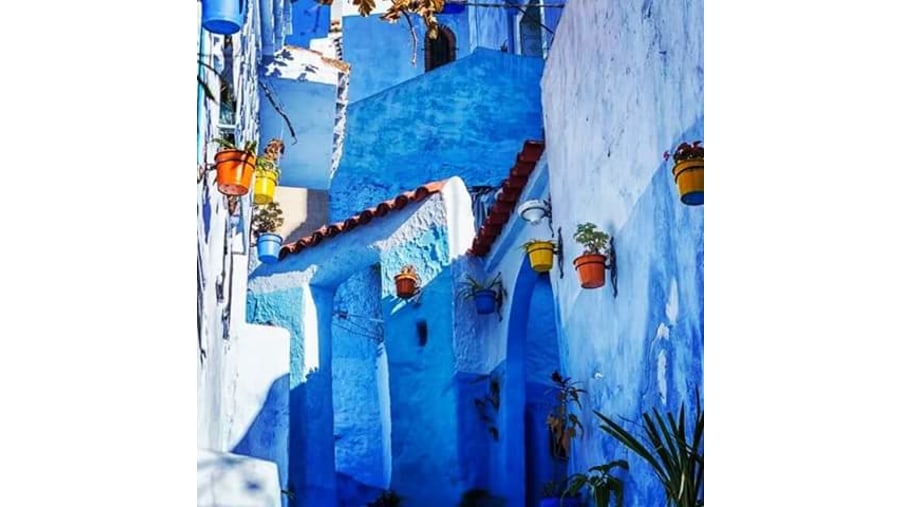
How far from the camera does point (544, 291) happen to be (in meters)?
3.80

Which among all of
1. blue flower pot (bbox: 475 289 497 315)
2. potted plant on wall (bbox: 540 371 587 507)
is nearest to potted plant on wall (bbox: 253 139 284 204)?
blue flower pot (bbox: 475 289 497 315)

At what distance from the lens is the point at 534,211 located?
3756 mm

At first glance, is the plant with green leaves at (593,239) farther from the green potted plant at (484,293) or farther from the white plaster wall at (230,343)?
the white plaster wall at (230,343)

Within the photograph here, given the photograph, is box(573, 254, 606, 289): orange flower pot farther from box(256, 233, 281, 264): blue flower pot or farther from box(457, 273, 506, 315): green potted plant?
box(256, 233, 281, 264): blue flower pot

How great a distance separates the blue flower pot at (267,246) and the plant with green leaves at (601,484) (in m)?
1.14

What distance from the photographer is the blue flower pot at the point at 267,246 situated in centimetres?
350

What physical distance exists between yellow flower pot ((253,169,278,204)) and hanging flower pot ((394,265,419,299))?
0.56 m

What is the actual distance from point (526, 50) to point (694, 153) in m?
1.45

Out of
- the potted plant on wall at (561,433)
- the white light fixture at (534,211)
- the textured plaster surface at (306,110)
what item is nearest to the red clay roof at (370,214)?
the textured plaster surface at (306,110)

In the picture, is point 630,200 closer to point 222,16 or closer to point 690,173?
point 690,173
